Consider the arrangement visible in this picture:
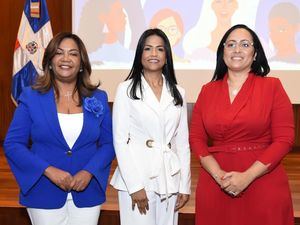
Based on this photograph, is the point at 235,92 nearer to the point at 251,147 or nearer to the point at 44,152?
the point at 251,147

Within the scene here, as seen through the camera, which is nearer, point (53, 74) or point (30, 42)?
point (53, 74)

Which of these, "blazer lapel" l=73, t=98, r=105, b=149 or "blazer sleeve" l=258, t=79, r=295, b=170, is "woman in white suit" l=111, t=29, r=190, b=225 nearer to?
"blazer lapel" l=73, t=98, r=105, b=149

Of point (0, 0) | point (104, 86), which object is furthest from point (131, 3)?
point (0, 0)

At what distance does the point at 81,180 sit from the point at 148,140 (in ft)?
1.14

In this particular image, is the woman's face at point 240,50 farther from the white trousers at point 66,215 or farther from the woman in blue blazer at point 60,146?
the white trousers at point 66,215

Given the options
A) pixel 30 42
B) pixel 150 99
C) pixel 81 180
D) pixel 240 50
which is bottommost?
pixel 81 180

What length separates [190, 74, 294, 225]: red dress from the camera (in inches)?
73.7

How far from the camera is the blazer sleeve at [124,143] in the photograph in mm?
1939

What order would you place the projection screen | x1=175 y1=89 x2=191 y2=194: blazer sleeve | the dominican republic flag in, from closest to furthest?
x1=175 y1=89 x2=191 y2=194: blazer sleeve, the projection screen, the dominican republic flag

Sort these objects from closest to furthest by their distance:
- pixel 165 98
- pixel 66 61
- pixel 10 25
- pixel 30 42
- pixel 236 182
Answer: pixel 236 182 → pixel 66 61 → pixel 165 98 → pixel 30 42 → pixel 10 25

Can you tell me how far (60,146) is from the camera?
6.24ft

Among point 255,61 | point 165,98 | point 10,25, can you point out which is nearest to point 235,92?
point 255,61

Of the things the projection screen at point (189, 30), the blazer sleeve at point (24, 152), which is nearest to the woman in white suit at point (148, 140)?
the blazer sleeve at point (24, 152)

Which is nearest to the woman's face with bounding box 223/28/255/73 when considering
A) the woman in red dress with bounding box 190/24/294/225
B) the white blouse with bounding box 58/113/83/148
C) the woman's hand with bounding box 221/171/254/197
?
the woman in red dress with bounding box 190/24/294/225
